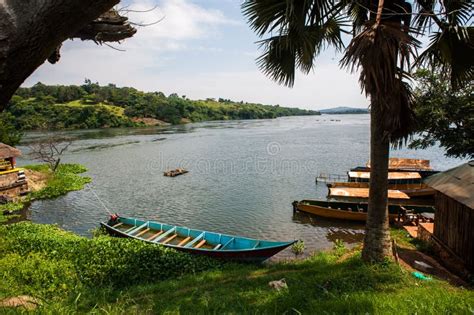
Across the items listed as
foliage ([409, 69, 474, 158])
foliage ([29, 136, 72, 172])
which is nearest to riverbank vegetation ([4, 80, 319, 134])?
foliage ([29, 136, 72, 172])

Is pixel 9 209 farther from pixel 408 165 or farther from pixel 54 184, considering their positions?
pixel 408 165

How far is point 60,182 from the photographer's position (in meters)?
27.5

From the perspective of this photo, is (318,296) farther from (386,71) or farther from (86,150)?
(86,150)

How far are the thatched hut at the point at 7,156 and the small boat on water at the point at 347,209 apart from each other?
66.4ft

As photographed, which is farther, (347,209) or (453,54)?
(347,209)

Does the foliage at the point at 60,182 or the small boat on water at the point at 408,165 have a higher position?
the small boat on water at the point at 408,165

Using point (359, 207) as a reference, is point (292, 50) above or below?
above

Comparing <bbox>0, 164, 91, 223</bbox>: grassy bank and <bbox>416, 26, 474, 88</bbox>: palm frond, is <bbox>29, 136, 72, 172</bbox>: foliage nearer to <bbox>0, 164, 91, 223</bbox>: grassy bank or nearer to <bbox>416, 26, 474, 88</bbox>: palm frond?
<bbox>0, 164, 91, 223</bbox>: grassy bank

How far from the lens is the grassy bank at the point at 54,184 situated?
21.2 meters

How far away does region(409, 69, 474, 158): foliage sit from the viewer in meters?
16.3

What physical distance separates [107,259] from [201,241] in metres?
3.83

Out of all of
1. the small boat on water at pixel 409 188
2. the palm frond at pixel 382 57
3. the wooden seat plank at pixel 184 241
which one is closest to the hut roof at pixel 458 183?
the palm frond at pixel 382 57

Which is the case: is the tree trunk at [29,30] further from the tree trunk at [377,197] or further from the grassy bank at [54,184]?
the grassy bank at [54,184]
